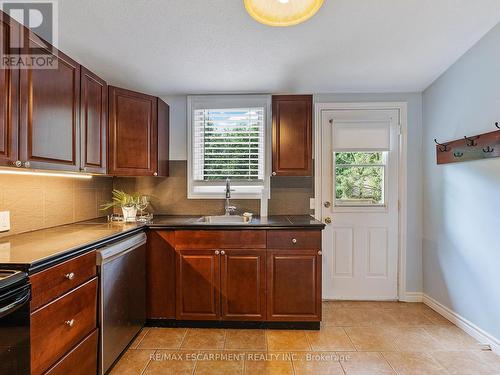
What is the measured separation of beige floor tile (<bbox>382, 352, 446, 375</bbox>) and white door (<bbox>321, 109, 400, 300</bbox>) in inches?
36.5

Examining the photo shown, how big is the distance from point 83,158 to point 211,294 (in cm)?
151

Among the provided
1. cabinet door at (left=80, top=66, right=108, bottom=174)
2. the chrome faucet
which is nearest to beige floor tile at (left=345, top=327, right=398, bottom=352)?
the chrome faucet

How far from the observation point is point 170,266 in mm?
2328

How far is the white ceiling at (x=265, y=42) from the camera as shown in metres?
1.70

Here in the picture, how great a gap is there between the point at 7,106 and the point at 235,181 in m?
1.96

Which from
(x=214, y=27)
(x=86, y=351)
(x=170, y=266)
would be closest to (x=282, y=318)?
(x=170, y=266)

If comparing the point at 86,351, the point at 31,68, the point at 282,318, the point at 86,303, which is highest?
the point at 31,68

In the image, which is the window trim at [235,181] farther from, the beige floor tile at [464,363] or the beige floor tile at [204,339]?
the beige floor tile at [464,363]

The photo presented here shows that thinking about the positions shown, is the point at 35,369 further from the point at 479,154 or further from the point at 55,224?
the point at 479,154

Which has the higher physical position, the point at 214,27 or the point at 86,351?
the point at 214,27

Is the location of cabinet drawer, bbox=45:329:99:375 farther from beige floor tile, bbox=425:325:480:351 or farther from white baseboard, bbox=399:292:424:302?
white baseboard, bbox=399:292:424:302

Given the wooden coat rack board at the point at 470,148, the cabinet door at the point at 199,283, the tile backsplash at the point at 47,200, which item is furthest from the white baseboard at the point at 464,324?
the tile backsplash at the point at 47,200

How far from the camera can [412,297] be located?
289cm

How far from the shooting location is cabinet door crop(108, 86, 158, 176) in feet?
7.70
